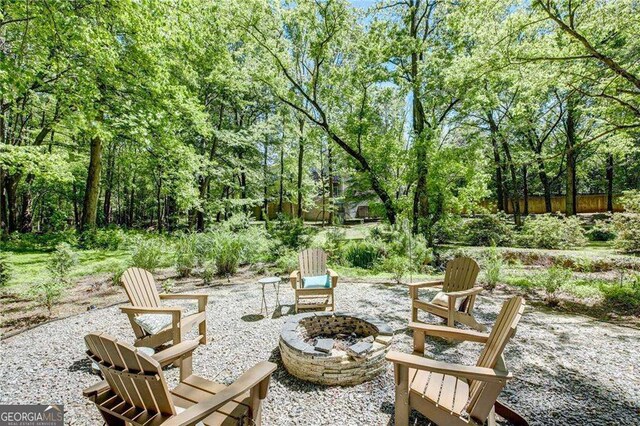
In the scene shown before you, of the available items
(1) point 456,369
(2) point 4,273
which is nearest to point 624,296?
(1) point 456,369

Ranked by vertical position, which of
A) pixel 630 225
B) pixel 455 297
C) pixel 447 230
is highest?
pixel 630 225

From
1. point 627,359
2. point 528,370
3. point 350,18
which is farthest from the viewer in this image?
point 350,18

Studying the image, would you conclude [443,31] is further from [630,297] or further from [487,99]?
[630,297]

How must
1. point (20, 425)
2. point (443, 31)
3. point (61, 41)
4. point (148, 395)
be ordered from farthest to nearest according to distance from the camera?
point (443, 31), point (61, 41), point (20, 425), point (148, 395)

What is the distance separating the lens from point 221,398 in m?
1.62

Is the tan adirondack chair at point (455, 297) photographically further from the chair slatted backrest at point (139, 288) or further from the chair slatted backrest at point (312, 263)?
the chair slatted backrest at point (139, 288)

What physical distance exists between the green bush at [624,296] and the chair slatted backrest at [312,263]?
5.09 meters

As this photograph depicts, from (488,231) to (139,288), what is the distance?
12.5 m

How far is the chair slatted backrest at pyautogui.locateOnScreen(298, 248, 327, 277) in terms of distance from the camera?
5265 millimetres

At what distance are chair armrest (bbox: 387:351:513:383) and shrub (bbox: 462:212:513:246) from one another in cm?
1150

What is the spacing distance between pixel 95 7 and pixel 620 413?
8.92 metres

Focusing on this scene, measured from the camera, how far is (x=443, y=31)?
11102 millimetres

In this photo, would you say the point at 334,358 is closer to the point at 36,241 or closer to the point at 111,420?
the point at 111,420

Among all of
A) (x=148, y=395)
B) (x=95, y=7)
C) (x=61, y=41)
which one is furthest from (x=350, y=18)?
(x=148, y=395)
